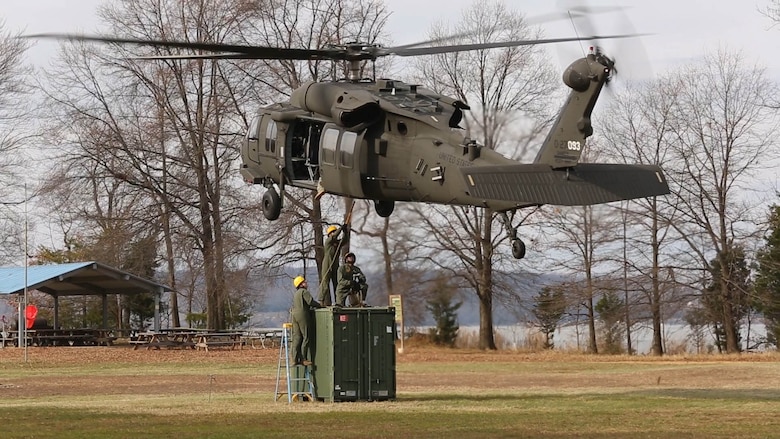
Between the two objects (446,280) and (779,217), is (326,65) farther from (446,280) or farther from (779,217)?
(779,217)

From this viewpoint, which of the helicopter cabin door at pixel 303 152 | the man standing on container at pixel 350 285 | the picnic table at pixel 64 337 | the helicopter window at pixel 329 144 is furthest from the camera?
the picnic table at pixel 64 337

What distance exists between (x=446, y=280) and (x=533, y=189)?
86.9ft

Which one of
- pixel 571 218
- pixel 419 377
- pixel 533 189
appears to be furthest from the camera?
pixel 571 218

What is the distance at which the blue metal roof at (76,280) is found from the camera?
178 ft

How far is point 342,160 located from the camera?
89.4ft

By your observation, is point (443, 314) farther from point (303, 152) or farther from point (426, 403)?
point (426, 403)

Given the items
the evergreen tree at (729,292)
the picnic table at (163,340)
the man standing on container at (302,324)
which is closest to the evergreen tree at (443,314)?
the picnic table at (163,340)

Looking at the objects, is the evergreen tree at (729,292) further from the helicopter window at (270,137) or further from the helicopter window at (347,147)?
the helicopter window at (347,147)

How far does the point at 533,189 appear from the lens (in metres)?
23.4

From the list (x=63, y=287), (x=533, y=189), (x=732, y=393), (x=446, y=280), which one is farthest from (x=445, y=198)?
(x=63, y=287)

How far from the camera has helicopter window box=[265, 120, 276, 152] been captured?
29.6 metres

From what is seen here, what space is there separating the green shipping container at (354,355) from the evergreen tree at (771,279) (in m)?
30.3

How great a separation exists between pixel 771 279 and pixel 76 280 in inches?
1165

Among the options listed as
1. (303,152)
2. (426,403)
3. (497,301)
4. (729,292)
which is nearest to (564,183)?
(426,403)
